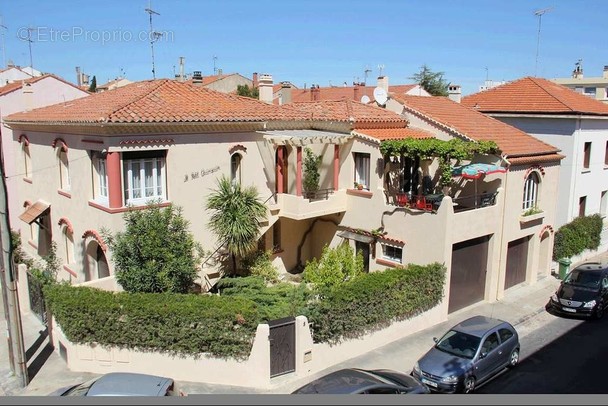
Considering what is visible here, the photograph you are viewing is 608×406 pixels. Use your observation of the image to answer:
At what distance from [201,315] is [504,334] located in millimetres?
8867

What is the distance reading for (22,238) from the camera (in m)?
27.2

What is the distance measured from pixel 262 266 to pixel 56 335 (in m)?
7.64

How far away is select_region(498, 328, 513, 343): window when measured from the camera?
1501 centimetres

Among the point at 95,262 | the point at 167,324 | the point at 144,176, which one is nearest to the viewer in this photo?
the point at 167,324

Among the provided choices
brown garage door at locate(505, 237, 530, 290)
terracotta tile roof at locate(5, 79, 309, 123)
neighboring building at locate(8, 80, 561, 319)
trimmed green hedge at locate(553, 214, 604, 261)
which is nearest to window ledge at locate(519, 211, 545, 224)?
neighboring building at locate(8, 80, 561, 319)

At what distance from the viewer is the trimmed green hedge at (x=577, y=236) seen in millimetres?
25734

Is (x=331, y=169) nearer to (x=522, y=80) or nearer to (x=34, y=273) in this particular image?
(x=34, y=273)

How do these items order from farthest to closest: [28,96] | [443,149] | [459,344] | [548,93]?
[548,93] < [28,96] < [443,149] < [459,344]

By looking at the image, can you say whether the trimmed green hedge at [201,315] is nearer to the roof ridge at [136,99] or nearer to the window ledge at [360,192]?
the window ledge at [360,192]

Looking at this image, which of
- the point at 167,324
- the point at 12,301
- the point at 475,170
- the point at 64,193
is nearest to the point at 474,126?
the point at 475,170

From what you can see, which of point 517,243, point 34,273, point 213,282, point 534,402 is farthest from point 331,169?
point 534,402

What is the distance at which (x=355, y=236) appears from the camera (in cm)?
2164

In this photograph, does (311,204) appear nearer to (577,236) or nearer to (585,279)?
(585,279)

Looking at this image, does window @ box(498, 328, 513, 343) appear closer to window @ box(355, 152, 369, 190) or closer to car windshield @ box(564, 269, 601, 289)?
car windshield @ box(564, 269, 601, 289)
